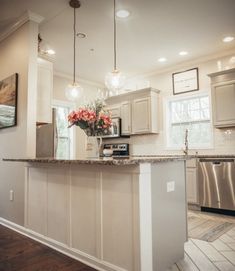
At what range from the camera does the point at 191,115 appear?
5.30 m

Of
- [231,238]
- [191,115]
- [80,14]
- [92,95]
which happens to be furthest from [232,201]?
[92,95]

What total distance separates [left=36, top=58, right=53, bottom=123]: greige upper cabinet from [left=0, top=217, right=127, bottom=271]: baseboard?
59.7 inches

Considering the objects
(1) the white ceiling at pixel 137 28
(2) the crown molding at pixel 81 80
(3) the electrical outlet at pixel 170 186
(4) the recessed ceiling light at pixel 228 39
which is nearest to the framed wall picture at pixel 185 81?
(1) the white ceiling at pixel 137 28

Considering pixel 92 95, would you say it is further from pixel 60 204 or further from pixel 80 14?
pixel 60 204

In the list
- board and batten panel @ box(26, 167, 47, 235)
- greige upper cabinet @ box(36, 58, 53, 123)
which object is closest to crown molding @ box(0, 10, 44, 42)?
greige upper cabinet @ box(36, 58, 53, 123)

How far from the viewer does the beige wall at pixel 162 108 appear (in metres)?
4.68

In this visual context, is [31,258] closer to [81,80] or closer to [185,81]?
[185,81]

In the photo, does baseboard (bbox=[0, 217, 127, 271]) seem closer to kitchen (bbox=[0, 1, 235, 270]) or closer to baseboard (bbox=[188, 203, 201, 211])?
kitchen (bbox=[0, 1, 235, 270])

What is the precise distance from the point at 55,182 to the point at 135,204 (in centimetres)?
114

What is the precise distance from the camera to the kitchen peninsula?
195 cm

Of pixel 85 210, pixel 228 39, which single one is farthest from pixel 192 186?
pixel 85 210

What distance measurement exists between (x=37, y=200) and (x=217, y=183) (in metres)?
3.03

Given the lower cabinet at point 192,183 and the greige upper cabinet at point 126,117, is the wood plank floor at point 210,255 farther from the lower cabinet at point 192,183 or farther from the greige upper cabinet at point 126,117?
the greige upper cabinet at point 126,117

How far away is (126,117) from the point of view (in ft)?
19.4
